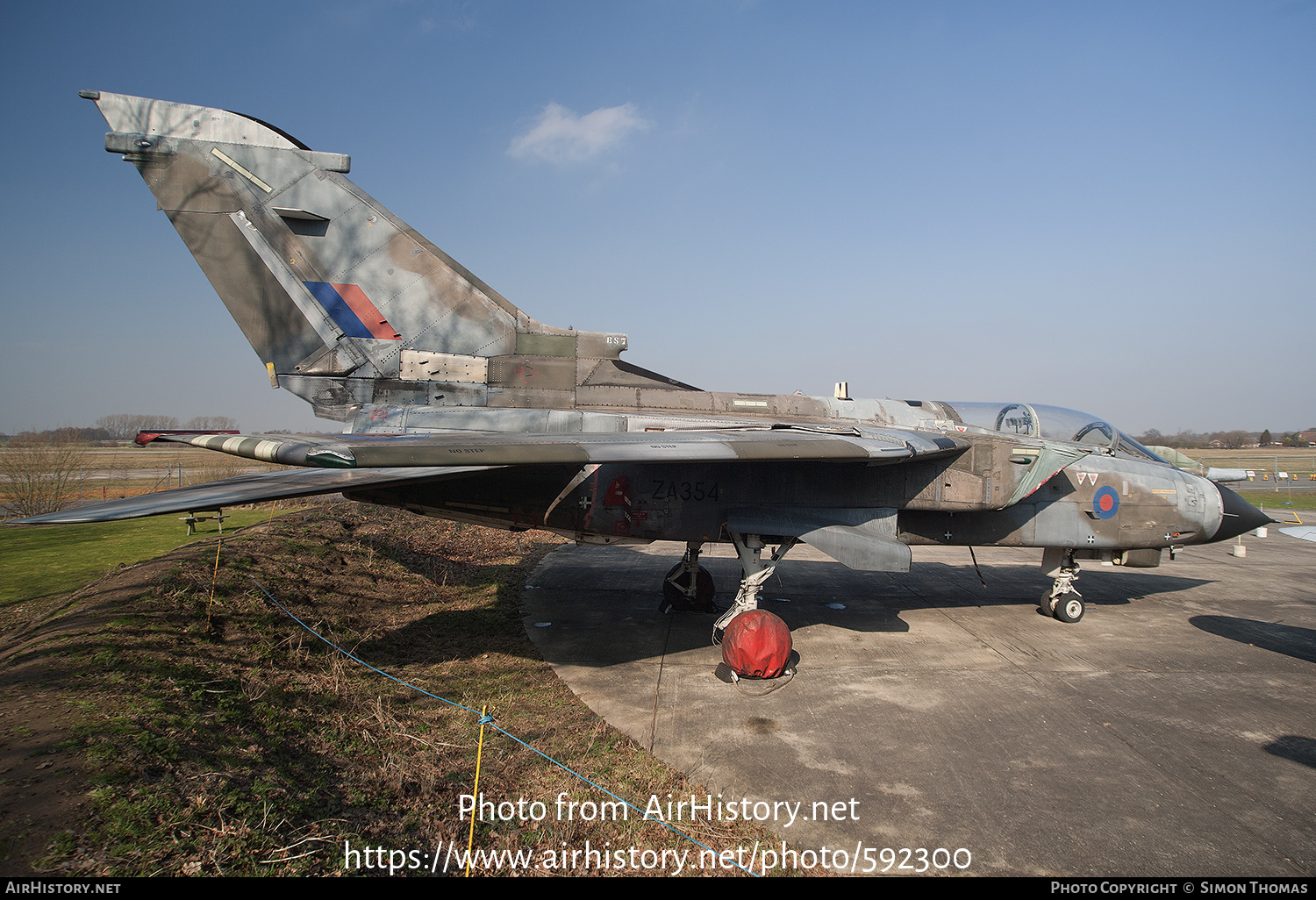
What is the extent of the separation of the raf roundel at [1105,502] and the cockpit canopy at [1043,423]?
2.58 feet

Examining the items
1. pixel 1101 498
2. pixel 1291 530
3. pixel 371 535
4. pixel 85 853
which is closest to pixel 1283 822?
pixel 1101 498

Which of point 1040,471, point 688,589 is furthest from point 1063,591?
point 688,589

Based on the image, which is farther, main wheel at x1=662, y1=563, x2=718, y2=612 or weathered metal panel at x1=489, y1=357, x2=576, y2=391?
main wheel at x1=662, y1=563, x2=718, y2=612

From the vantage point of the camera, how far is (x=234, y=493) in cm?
435

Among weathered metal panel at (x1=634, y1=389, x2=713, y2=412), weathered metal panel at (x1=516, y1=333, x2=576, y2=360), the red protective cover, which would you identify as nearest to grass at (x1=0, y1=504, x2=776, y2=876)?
the red protective cover

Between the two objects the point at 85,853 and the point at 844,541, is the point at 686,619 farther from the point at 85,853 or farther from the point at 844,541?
the point at 85,853

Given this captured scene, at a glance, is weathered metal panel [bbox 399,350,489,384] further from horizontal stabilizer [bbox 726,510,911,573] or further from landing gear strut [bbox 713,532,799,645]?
landing gear strut [bbox 713,532,799,645]

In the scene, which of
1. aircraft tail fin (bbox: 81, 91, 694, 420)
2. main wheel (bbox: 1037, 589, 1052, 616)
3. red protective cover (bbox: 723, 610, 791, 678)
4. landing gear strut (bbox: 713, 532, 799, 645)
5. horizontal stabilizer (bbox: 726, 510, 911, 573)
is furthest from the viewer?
main wheel (bbox: 1037, 589, 1052, 616)

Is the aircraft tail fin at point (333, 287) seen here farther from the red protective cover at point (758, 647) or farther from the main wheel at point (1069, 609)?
the main wheel at point (1069, 609)

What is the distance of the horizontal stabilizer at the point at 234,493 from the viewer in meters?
3.81

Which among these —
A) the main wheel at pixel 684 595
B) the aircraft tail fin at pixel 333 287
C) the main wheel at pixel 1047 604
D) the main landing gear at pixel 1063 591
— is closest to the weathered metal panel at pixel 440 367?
the aircraft tail fin at pixel 333 287

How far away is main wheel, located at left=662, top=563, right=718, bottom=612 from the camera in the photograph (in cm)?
975

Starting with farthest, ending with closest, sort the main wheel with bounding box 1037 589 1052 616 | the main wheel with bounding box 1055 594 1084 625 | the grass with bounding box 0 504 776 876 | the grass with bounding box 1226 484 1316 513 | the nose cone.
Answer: the grass with bounding box 1226 484 1316 513 < the main wheel with bounding box 1037 589 1052 616 < the main wheel with bounding box 1055 594 1084 625 < the nose cone < the grass with bounding box 0 504 776 876

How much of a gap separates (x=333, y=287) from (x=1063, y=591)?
479 inches
